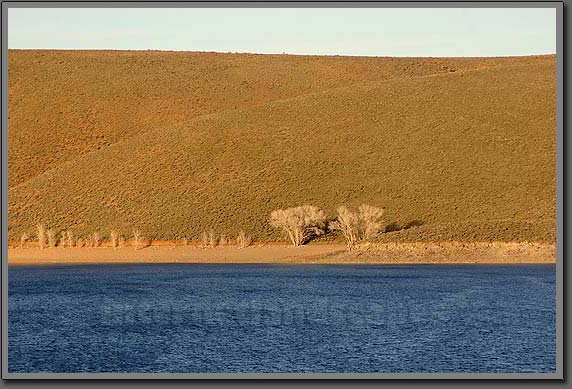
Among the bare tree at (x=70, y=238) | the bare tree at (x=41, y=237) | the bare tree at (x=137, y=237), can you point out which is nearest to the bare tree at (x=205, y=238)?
the bare tree at (x=137, y=237)

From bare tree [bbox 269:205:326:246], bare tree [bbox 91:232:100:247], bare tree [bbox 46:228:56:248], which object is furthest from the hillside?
bare tree [bbox 269:205:326:246]

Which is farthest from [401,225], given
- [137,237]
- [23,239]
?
[23,239]

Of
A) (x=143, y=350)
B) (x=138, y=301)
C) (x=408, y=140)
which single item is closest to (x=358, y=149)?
(x=408, y=140)

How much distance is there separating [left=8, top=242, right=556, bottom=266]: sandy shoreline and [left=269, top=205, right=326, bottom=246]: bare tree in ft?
3.68

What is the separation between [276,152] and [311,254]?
870 inches

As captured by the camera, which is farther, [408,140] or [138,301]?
[408,140]

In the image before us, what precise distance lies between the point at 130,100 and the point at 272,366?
8406cm

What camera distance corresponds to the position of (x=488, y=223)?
61469 mm

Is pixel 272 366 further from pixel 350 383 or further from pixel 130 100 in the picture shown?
pixel 130 100

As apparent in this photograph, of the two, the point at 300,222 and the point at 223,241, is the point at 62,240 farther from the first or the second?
the point at 300,222

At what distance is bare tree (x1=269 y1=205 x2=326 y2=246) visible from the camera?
64.3 metres

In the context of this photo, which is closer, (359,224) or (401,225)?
(359,224)

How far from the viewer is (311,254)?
60750 millimetres

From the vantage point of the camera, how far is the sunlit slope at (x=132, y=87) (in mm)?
96562
